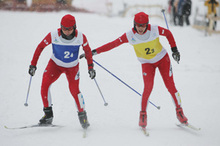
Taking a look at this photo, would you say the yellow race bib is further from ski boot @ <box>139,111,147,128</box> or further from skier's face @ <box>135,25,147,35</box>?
ski boot @ <box>139,111,147,128</box>

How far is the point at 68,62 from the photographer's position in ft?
13.9

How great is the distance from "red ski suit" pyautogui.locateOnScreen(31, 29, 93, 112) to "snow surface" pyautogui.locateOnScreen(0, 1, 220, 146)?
29.5 inches

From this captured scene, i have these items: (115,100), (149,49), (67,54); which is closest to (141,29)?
(149,49)

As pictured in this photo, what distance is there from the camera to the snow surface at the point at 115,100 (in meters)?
4.13

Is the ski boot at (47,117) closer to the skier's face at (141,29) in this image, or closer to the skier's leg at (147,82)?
the skier's leg at (147,82)

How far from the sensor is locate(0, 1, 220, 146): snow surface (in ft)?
13.5

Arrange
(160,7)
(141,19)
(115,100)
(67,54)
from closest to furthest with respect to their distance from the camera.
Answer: (141,19) < (67,54) < (115,100) < (160,7)

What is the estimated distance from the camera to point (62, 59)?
13.8ft

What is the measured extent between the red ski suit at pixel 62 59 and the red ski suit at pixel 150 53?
51cm

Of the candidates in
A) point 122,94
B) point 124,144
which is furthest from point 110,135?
point 122,94

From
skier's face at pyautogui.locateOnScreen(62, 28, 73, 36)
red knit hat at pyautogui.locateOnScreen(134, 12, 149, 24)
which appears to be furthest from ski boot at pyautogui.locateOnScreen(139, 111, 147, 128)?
skier's face at pyautogui.locateOnScreen(62, 28, 73, 36)

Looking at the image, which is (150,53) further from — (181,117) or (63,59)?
(63,59)

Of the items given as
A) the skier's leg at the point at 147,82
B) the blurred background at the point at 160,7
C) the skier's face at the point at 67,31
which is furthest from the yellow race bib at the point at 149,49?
the blurred background at the point at 160,7

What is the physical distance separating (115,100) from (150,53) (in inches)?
91.9
